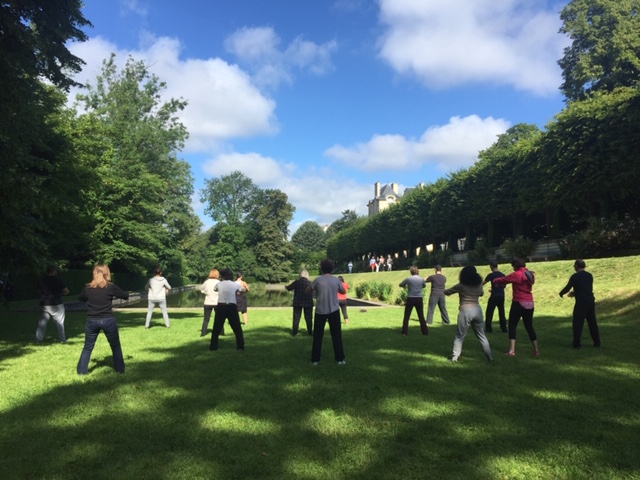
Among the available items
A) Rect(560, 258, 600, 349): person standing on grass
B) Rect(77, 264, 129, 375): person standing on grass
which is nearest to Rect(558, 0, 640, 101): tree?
Rect(560, 258, 600, 349): person standing on grass

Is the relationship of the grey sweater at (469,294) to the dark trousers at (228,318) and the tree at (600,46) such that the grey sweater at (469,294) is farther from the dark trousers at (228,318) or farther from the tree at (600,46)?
the tree at (600,46)

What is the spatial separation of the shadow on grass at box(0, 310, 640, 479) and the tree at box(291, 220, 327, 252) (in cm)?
10589

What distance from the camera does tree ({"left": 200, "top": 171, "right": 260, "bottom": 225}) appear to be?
80812 mm

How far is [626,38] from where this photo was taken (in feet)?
104

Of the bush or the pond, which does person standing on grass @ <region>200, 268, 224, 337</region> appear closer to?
the pond

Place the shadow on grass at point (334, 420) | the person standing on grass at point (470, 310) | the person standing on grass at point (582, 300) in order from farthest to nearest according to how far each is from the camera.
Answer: the person standing on grass at point (582, 300) → the person standing on grass at point (470, 310) → the shadow on grass at point (334, 420)

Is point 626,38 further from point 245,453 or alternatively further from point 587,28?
point 245,453

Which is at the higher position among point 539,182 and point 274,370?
point 539,182

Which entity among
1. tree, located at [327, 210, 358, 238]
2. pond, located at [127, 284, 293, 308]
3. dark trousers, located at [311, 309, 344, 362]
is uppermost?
tree, located at [327, 210, 358, 238]

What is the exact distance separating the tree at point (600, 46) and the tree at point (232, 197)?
54931 millimetres

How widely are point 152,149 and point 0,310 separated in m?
22.6

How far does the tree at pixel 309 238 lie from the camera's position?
114m

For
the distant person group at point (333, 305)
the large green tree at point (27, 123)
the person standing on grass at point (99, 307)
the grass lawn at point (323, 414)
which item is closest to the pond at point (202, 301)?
the large green tree at point (27, 123)

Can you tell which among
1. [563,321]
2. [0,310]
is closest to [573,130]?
[563,321]
